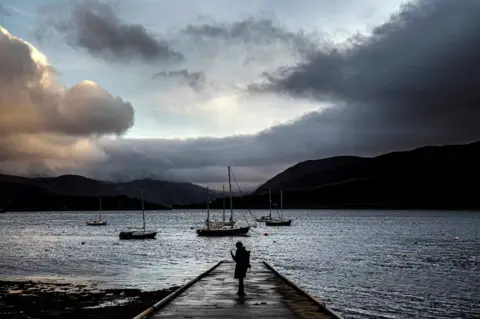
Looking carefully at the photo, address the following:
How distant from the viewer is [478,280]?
163 feet

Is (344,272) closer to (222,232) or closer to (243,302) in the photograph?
(243,302)

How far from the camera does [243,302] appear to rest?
24234mm

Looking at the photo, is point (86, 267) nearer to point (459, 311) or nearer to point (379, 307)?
point (379, 307)

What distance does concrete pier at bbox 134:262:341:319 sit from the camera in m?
21.4

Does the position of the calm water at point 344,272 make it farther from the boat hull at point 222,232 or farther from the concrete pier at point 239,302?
the boat hull at point 222,232

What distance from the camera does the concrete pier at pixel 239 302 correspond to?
21.4 meters

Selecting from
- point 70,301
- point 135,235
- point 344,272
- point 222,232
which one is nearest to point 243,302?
point 70,301

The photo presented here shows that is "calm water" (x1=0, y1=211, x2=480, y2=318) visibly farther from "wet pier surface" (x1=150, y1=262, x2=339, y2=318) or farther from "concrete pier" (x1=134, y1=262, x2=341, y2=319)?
"wet pier surface" (x1=150, y1=262, x2=339, y2=318)

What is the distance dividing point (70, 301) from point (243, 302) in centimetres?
1757

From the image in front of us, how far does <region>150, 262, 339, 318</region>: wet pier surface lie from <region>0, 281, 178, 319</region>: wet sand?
20.0 feet

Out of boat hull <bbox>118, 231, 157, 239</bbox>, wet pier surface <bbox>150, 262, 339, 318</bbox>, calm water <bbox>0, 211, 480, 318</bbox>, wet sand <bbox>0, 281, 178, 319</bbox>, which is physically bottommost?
calm water <bbox>0, 211, 480, 318</bbox>

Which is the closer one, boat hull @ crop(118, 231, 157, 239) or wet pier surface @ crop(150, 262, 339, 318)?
wet pier surface @ crop(150, 262, 339, 318)

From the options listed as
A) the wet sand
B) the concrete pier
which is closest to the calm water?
the wet sand

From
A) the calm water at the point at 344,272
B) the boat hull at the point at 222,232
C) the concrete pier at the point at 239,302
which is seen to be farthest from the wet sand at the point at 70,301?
the boat hull at the point at 222,232
